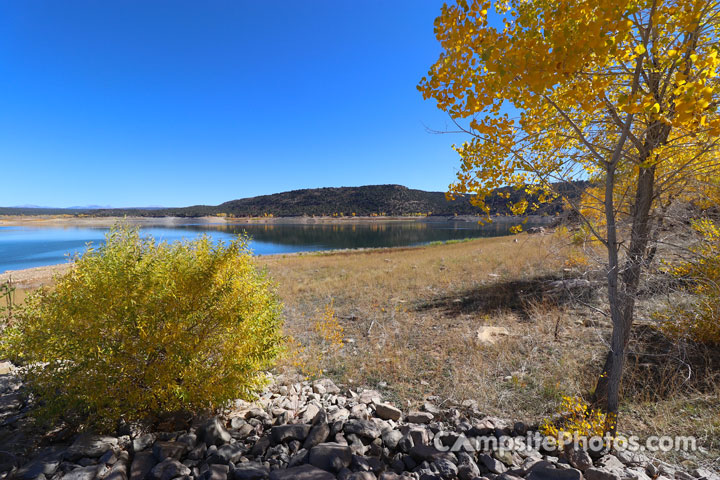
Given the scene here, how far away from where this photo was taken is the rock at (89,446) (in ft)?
9.33

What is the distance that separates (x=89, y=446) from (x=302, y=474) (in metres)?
2.16

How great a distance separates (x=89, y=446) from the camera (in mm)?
2971

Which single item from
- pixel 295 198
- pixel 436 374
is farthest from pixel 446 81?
pixel 295 198

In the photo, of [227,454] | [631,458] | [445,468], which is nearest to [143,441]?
[227,454]

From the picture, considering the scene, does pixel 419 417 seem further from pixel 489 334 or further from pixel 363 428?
pixel 489 334

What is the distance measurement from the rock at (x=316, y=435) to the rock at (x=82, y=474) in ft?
6.03

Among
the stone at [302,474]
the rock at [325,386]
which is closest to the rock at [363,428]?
the stone at [302,474]

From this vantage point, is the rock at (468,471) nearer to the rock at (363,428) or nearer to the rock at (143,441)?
the rock at (363,428)

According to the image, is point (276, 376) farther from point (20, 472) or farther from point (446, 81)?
point (446, 81)

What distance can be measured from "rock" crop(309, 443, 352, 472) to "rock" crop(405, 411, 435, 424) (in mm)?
1123

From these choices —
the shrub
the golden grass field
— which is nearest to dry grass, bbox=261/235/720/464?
the golden grass field

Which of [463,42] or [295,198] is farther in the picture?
[295,198]

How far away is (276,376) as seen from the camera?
17.3 ft

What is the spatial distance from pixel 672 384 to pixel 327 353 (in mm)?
5413
